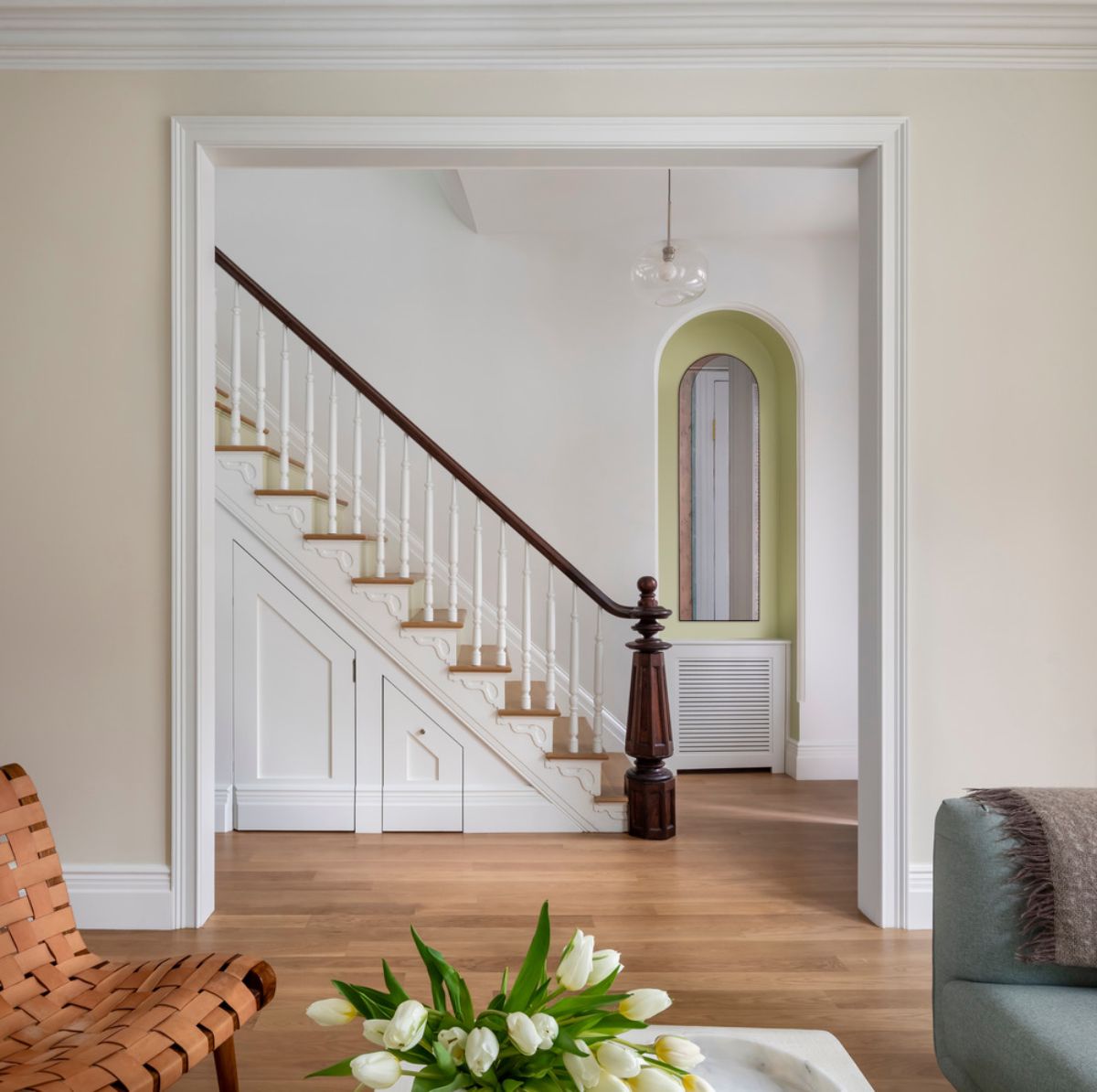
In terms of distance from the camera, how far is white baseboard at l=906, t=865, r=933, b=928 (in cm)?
297

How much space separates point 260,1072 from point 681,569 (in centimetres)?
372

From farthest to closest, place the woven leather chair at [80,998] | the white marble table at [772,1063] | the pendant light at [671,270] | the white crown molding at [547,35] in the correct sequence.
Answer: the pendant light at [671,270]
the white crown molding at [547,35]
the woven leather chair at [80,998]
the white marble table at [772,1063]

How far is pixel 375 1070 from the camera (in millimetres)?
949

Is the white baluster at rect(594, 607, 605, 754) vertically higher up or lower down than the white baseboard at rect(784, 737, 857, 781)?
higher up

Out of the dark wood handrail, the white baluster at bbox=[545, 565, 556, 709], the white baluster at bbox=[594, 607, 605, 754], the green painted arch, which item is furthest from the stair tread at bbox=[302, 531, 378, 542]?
the green painted arch

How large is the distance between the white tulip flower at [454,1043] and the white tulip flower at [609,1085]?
15 cm

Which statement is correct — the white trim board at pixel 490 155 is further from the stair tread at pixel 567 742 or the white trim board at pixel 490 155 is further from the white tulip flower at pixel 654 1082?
the white tulip flower at pixel 654 1082

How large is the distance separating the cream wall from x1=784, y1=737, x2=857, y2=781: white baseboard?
2.07 metres

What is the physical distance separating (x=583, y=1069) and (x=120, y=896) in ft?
8.13

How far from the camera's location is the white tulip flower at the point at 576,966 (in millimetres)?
1028

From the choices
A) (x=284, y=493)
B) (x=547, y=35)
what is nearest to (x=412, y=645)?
(x=284, y=493)

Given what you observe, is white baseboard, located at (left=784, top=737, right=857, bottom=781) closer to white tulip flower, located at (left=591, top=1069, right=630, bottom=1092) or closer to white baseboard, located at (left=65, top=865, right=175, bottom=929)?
white baseboard, located at (left=65, top=865, right=175, bottom=929)

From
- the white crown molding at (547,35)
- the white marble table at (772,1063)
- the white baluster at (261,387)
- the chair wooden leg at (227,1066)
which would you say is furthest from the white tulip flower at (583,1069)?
the white baluster at (261,387)

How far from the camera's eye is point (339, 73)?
2967mm
